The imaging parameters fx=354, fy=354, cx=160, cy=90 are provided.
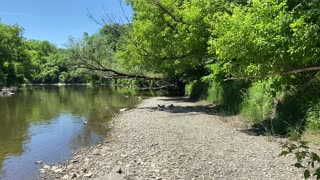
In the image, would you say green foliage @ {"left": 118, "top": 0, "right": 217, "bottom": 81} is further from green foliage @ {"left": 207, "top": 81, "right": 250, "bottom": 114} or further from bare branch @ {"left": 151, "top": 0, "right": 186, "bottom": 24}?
green foliage @ {"left": 207, "top": 81, "right": 250, "bottom": 114}

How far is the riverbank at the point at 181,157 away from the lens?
8.20m

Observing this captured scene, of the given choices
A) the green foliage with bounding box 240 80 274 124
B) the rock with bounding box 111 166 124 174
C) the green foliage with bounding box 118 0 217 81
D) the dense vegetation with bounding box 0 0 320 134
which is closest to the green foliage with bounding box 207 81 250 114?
the dense vegetation with bounding box 0 0 320 134

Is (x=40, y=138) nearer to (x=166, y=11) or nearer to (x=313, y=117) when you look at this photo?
(x=313, y=117)

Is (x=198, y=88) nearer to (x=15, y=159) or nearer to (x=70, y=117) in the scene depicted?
(x=70, y=117)

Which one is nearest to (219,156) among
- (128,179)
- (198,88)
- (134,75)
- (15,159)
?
(128,179)

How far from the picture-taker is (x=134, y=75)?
118 feet

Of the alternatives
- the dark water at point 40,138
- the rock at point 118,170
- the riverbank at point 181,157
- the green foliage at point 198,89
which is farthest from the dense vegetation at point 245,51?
the dark water at point 40,138

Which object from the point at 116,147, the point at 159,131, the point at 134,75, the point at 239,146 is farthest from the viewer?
the point at 134,75

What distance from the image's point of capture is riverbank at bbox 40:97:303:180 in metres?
8.20

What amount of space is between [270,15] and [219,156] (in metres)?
5.06

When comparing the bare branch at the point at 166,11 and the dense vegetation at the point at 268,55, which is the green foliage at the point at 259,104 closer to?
the dense vegetation at the point at 268,55

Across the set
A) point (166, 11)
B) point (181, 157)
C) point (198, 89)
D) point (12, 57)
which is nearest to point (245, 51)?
point (181, 157)

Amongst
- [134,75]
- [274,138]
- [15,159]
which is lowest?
[15,159]

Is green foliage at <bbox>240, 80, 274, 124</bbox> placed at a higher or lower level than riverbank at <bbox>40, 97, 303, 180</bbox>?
higher
